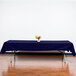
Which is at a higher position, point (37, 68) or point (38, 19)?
point (38, 19)

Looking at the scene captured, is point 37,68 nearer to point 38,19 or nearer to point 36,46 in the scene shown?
point 36,46

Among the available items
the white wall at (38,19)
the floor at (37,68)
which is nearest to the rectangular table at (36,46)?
the floor at (37,68)

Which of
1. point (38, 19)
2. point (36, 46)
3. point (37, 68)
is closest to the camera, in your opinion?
point (37, 68)

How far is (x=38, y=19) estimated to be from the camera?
485cm

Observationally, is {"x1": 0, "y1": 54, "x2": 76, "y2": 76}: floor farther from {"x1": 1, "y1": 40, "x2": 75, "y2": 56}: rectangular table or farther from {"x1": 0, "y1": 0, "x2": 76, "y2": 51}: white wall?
{"x1": 0, "y1": 0, "x2": 76, "y2": 51}: white wall

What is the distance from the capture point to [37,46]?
10.9ft

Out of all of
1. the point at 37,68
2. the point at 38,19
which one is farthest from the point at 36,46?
the point at 38,19

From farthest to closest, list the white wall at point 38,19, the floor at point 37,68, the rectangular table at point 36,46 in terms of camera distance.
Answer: the white wall at point 38,19
the rectangular table at point 36,46
the floor at point 37,68

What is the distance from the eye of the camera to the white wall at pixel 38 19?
4789 mm

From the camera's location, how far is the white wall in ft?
15.7

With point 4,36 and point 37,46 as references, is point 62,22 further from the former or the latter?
point 4,36

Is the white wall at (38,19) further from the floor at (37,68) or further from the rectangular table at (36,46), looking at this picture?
the rectangular table at (36,46)

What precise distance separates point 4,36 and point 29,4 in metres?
1.82

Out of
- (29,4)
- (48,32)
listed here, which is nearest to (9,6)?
(29,4)
